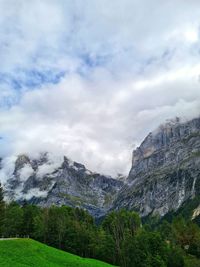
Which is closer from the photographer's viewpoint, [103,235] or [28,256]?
[28,256]

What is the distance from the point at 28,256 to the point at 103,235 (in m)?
65.8

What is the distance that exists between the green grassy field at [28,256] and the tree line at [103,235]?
118 ft

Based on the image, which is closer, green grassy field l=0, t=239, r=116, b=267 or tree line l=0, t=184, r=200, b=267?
green grassy field l=0, t=239, r=116, b=267

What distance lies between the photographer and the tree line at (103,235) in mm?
107062

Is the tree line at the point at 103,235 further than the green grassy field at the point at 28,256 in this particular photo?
Yes

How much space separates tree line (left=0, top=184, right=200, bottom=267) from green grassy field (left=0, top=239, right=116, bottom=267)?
36036 mm

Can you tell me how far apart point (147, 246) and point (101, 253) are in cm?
2398

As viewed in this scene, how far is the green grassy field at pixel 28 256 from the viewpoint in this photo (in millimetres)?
58688

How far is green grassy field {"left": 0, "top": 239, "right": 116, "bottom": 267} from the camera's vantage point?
193 feet

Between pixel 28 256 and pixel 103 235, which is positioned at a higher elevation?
pixel 103 235

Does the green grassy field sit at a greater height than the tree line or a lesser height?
lesser

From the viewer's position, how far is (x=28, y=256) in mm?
64875

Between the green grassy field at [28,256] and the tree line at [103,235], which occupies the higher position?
the tree line at [103,235]

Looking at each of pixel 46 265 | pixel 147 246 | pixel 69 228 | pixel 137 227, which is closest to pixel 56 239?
pixel 69 228
